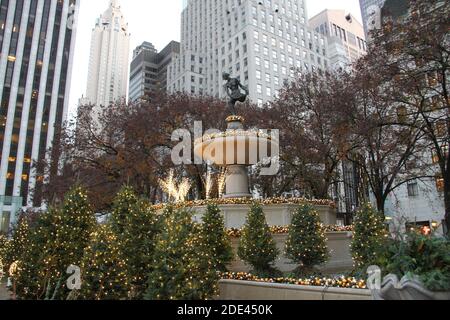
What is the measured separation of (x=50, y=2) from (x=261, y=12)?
4946cm

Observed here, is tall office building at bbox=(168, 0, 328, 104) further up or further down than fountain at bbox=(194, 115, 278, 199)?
further up

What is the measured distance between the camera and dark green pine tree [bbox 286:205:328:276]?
12305 mm

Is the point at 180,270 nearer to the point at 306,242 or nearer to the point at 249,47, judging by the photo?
the point at 306,242

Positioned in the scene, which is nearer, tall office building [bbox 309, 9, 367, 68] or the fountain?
the fountain

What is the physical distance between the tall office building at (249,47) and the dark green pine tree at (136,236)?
66.4 meters

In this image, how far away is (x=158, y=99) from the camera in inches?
1112

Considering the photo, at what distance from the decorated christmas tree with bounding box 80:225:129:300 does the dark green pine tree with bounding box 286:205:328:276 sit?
6.01m

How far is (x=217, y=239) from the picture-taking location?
502 inches

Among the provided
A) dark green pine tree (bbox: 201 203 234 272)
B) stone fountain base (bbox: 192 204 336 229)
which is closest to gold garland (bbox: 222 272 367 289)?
dark green pine tree (bbox: 201 203 234 272)

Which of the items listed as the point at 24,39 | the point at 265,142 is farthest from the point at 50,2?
the point at 265,142

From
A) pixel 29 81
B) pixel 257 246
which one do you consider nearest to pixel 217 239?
pixel 257 246

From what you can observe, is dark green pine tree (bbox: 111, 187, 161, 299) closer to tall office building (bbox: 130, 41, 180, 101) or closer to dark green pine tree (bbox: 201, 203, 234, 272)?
dark green pine tree (bbox: 201, 203, 234, 272)

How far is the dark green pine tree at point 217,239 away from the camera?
12.4 meters
